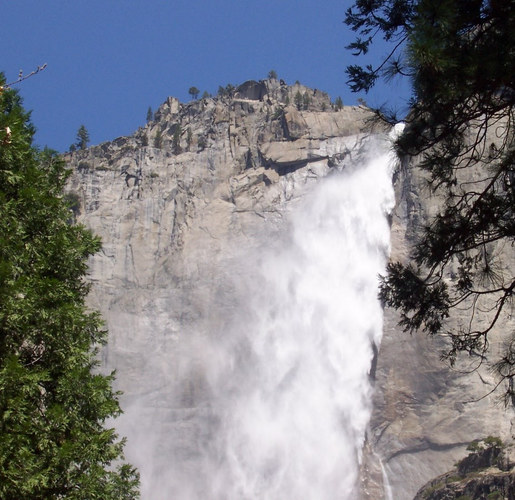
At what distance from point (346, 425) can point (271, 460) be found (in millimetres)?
5531

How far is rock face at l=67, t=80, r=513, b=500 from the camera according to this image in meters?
48.1

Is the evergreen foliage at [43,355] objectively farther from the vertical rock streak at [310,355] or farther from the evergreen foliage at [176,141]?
the evergreen foliage at [176,141]

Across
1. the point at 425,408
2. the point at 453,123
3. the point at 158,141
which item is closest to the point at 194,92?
the point at 158,141

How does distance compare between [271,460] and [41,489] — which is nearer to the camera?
[41,489]

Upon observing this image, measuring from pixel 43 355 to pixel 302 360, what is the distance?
152ft

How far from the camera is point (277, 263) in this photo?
5888cm

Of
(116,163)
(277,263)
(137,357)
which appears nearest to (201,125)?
(116,163)

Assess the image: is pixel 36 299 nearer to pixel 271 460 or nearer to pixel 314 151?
pixel 271 460

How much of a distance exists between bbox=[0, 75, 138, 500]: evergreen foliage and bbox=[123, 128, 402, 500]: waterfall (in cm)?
4060

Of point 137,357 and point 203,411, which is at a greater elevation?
point 137,357

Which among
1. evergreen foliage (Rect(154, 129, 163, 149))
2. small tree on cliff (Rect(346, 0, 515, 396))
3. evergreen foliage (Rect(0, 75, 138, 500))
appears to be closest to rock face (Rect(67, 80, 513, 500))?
evergreen foliage (Rect(154, 129, 163, 149))

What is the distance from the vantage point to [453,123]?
9.84 m

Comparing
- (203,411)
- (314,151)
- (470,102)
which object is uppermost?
(314,151)

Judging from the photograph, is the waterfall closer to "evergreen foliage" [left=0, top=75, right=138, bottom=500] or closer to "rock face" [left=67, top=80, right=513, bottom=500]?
"rock face" [left=67, top=80, right=513, bottom=500]
